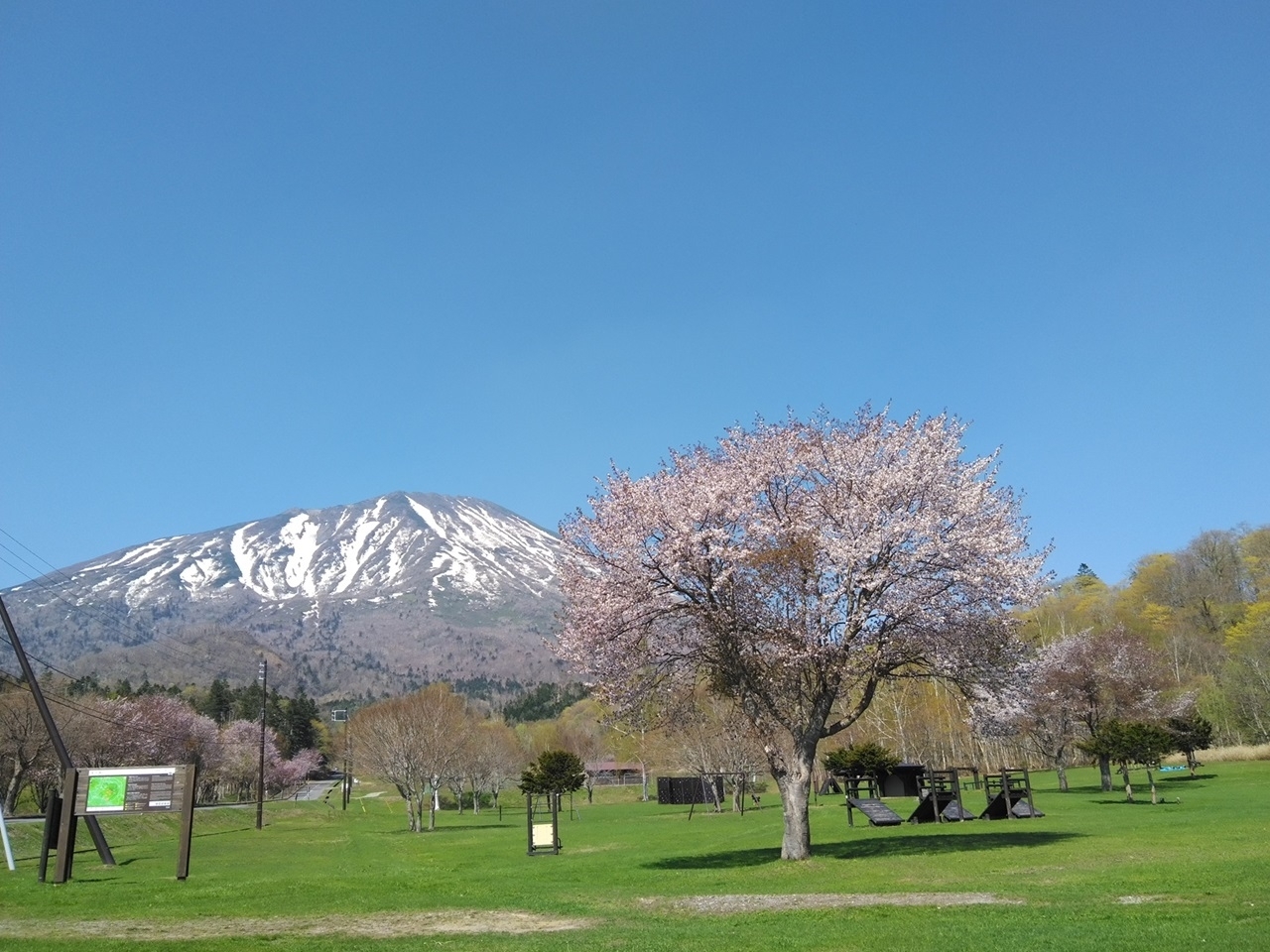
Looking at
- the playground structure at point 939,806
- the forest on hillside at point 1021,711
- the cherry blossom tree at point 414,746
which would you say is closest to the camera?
the playground structure at point 939,806

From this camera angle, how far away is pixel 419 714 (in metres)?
67.1

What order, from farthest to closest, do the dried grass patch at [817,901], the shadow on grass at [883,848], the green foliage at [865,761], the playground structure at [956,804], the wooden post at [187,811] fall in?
1. the green foliage at [865,761]
2. the playground structure at [956,804]
3. the wooden post at [187,811]
4. the shadow on grass at [883,848]
5. the dried grass patch at [817,901]

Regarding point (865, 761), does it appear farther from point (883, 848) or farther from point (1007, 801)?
point (883, 848)

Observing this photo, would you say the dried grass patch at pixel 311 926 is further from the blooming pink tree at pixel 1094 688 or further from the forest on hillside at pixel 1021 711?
the blooming pink tree at pixel 1094 688

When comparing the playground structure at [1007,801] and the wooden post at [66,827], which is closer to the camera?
the wooden post at [66,827]

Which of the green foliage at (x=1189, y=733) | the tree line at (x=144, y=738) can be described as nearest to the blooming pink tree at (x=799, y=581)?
the tree line at (x=144, y=738)

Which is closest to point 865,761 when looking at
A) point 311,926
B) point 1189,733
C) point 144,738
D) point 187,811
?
point 1189,733

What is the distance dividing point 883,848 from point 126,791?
2089cm

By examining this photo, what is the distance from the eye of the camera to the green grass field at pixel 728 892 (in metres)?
13.0

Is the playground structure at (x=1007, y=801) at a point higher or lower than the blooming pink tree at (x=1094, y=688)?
lower

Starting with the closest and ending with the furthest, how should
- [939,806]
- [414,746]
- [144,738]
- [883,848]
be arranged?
[883,848]
[939,806]
[414,746]
[144,738]

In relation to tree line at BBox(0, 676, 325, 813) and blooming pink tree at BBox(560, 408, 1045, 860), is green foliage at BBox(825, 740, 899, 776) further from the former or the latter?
tree line at BBox(0, 676, 325, 813)

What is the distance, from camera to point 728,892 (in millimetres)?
18609

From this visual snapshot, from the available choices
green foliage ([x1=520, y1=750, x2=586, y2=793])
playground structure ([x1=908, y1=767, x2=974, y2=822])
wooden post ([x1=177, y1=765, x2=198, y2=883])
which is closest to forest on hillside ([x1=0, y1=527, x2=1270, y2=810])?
playground structure ([x1=908, y1=767, x2=974, y2=822])
